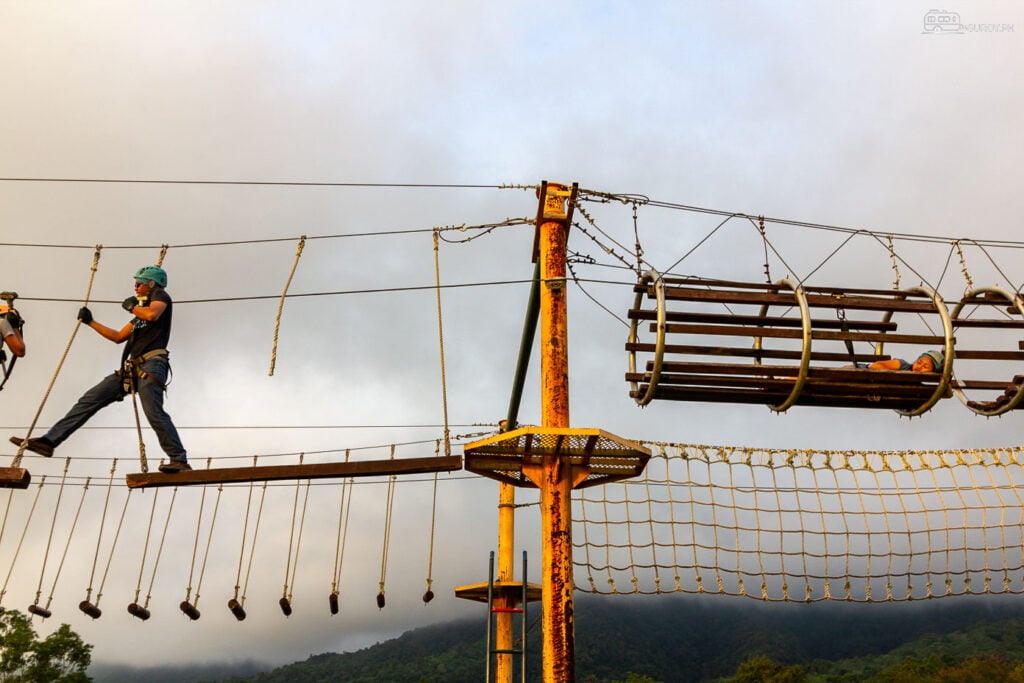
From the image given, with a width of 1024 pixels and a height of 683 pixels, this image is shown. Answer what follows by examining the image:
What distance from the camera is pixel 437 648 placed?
358ft

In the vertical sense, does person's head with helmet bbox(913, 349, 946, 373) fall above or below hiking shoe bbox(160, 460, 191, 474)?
above

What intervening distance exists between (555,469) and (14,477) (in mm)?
4531

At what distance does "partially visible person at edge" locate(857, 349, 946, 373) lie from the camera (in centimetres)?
708

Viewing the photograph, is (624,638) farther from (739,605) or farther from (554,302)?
(554,302)

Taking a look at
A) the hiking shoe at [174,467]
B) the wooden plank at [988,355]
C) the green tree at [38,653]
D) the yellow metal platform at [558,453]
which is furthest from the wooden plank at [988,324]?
the green tree at [38,653]

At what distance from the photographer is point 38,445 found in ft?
24.4

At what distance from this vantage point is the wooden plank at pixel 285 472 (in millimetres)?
→ 7395

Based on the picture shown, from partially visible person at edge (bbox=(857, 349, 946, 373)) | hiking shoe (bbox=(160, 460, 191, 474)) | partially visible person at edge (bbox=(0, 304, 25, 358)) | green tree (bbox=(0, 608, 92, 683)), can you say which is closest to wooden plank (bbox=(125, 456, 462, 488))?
hiking shoe (bbox=(160, 460, 191, 474))

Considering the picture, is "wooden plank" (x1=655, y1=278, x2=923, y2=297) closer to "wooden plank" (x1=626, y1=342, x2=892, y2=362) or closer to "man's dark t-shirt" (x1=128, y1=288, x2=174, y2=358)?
"wooden plank" (x1=626, y1=342, x2=892, y2=362)

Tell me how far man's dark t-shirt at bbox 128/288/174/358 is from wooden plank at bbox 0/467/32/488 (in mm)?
1290

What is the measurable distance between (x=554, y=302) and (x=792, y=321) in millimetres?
1841

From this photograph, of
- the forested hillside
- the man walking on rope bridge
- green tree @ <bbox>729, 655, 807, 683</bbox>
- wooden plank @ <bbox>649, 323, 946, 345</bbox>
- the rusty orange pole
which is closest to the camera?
the rusty orange pole

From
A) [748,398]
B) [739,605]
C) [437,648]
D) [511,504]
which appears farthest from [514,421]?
[739,605]

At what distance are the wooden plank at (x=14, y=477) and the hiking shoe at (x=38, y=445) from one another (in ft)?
0.66
